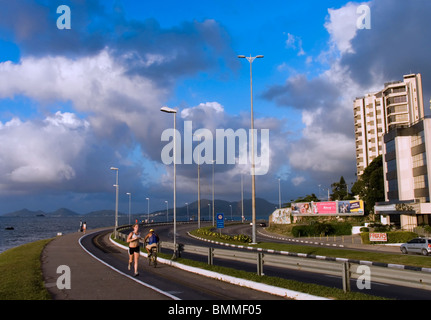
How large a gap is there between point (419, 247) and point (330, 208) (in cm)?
3606

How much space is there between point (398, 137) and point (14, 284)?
51.0 m

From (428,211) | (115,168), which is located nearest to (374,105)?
(428,211)

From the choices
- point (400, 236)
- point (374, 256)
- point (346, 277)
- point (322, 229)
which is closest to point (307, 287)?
point (346, 277)

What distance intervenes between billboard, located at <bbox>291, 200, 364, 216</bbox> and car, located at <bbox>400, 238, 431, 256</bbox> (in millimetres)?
32429

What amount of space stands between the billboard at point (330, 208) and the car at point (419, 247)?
32.4 meters

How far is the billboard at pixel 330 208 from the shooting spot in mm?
64000

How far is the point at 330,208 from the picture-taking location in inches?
2613

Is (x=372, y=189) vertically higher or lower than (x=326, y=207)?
higher

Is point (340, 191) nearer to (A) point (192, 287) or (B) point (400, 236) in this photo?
(B) point (400, 236)

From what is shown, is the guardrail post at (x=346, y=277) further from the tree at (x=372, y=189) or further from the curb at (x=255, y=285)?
the tree at (x=372, y=189)

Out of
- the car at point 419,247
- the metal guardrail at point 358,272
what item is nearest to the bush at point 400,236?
the car at point 419,247

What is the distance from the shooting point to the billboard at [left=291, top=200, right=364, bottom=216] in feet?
210
